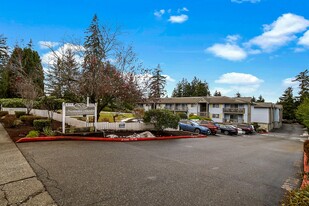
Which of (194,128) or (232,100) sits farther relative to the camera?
(232,100)

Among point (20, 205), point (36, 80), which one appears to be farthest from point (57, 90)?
point (20, 205)

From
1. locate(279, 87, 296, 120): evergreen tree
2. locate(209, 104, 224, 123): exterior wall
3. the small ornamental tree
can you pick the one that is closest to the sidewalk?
the small ornamental tree

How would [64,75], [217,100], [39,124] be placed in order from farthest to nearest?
1. [217,100]
2. [64,75]
3. [39,124]

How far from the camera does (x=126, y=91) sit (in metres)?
13.0

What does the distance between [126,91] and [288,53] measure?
1643cm

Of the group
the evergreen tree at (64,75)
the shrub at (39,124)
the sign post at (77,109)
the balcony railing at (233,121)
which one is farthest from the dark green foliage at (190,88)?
the shrub at (39,124)

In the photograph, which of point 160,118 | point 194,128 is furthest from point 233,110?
point 160,118

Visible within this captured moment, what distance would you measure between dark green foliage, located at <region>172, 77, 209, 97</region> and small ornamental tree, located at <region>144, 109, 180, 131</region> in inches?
2266

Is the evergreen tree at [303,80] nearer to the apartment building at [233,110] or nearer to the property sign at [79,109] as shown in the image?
A: the apartment building at [233,110]

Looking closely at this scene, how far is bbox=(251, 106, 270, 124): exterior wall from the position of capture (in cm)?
3950

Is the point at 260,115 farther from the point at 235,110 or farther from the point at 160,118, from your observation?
the point at 160,118

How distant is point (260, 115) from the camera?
132ft

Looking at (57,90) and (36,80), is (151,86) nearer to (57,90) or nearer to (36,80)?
(57,90)

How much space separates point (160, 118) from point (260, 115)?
33.3 meters
